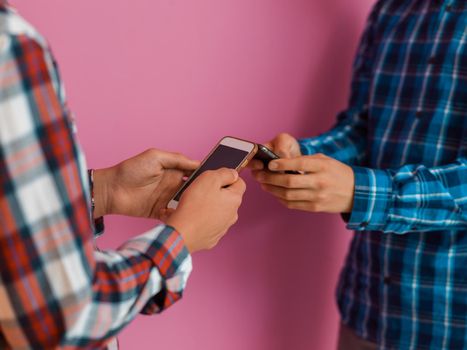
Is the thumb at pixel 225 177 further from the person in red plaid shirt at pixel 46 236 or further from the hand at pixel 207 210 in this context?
the person in red plaid shirt at pixel 46 236

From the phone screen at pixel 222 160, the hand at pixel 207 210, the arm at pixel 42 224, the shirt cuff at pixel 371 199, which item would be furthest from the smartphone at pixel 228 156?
the arm at pixel 42 224

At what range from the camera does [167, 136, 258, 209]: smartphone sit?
32.7 inches

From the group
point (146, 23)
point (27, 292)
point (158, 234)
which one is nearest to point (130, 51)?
point (146, 23)

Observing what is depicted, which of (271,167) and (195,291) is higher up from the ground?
(271,167)

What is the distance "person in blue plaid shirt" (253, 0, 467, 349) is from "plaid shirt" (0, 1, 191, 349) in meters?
0.46

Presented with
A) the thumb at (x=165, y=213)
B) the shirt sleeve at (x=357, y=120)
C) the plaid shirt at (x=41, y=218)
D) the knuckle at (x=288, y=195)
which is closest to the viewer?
the plaid shirt at (x=41, y=218)

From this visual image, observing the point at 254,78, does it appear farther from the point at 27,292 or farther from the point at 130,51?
the point at 27,292

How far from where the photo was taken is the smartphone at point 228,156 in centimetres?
83

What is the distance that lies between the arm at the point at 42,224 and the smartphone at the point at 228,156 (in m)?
0.33

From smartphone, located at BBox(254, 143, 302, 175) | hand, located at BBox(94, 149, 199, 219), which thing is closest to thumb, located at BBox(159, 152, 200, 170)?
Answer: hand, located at BBox(94, 149, 199, 219)

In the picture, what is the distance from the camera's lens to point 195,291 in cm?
119

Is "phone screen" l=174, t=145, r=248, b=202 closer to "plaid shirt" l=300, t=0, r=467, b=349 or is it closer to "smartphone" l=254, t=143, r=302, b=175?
"smartphone" l=254, t=143, r=302, b=175

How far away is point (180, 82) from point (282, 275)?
0.59m

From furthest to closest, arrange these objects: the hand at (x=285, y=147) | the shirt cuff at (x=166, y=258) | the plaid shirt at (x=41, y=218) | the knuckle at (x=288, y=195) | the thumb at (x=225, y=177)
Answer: the hand at (x=285, y=147) → the knuckle at (x=288, y=195) → the thumb at (x=225, y=177) → the shirt cuff at (x=166, y=258) → the plaid shirt at (x=41, y=218)
